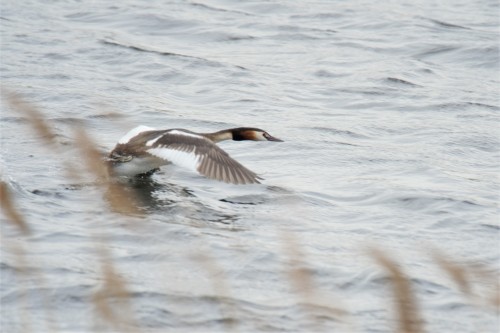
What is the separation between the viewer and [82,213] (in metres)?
7.87

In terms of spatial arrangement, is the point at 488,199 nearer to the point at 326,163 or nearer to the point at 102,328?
the point at 326,163

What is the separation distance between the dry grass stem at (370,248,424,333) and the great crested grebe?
435 centimetres

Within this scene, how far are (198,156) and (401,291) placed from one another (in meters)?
5.16

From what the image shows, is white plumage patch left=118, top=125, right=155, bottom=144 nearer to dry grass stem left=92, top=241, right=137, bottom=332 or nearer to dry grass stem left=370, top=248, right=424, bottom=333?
dry grass stem left=92, top=241, right=137, bottom=332

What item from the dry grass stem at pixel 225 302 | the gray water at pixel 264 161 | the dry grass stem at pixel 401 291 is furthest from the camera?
the gray water at pixel 264 161

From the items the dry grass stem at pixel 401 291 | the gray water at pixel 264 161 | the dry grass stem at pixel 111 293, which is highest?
the dry grass stem at pixel 401 291

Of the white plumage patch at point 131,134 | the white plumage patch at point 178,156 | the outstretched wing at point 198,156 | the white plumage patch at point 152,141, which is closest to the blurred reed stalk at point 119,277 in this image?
the outstretched wing at point 198,156

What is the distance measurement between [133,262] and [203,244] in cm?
73

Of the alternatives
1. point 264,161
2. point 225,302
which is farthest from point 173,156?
point 225,302

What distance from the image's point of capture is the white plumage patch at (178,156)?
8.75m

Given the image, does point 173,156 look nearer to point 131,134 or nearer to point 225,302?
point 131,134

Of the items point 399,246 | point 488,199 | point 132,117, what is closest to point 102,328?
point 399,246

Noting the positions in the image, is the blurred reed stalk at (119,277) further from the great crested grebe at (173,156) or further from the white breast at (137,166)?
the white breast at (137,166)

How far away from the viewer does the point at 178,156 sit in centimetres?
884
